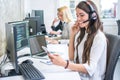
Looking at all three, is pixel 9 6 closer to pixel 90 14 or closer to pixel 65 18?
pixel 90 14

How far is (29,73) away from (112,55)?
62 centimetres

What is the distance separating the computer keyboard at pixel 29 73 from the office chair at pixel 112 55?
51cm

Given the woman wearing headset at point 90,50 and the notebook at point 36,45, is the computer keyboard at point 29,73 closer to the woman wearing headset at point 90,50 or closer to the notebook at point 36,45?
the woman wearing headset at point 90,50

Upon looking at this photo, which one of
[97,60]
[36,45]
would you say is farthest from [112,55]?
[36,45]

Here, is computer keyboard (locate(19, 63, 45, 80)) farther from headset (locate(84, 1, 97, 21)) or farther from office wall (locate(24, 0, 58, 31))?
office wall (locate(24, 0, 58, 31))

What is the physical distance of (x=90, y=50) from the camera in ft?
5.28

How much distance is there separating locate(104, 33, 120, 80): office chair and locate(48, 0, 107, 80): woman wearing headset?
45 mm

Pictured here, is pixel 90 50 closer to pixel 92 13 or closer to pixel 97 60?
pixel 97 60

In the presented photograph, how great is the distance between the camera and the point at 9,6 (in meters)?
2.59

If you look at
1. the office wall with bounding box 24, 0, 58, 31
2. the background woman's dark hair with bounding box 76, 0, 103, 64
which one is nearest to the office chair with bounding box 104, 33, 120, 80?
the background woman's dark hair with bounding box 76, 0, 103, 64

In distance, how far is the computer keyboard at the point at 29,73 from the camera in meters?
1.42

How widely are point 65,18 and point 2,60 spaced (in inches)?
89.4

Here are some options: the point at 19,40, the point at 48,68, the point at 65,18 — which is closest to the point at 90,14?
the point at 48,68

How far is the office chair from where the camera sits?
59.7 inches
